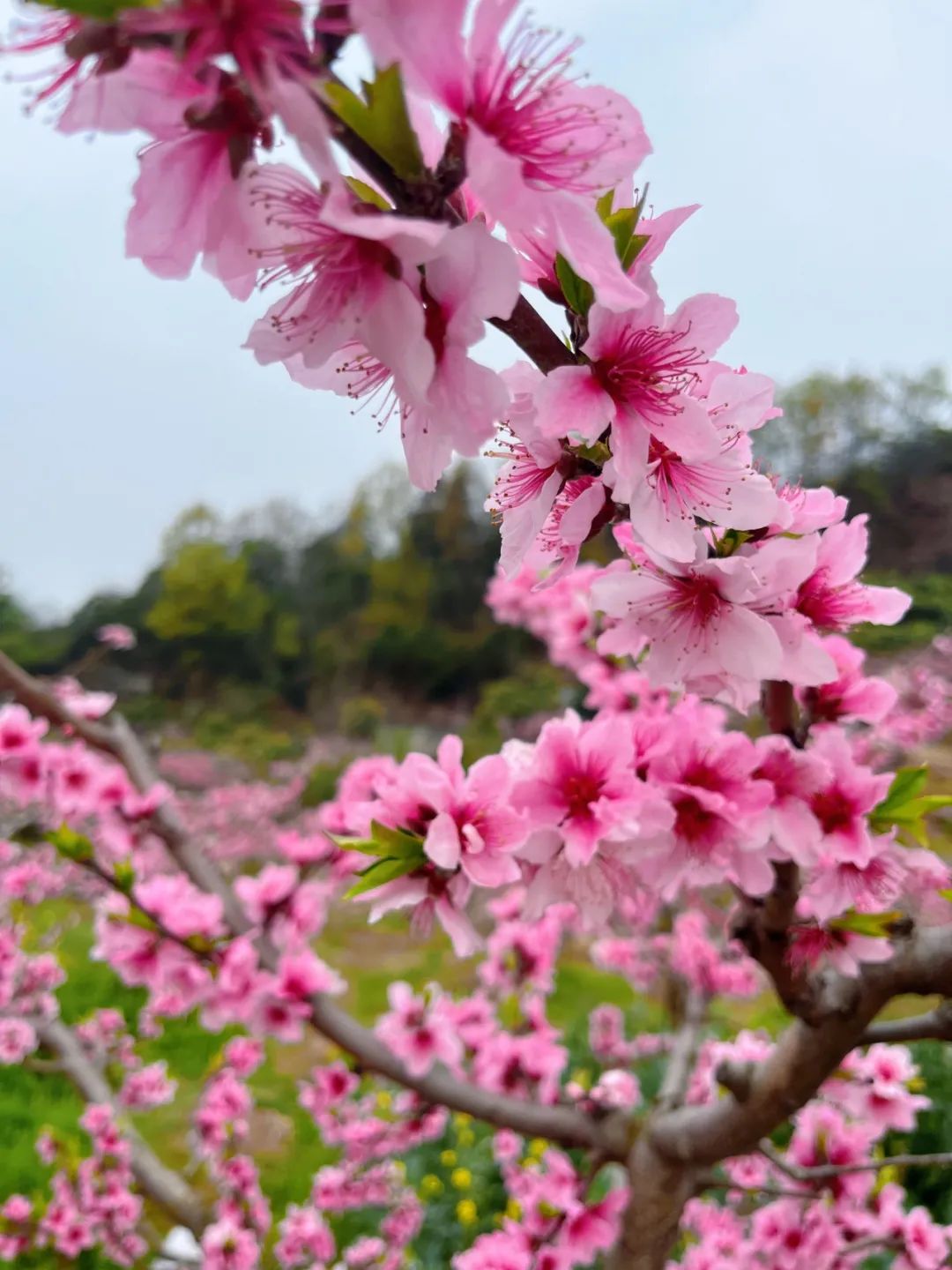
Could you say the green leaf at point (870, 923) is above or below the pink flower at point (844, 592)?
below

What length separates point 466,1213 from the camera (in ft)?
7.19

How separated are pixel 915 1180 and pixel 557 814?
8.26ft

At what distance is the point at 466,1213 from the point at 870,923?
2.06 meters

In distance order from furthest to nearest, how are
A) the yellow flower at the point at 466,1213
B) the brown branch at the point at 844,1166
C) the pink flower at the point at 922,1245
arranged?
the yellow flower at the point at 466,1213 < the pink flower at the point at 922,1245 < the brown branch at the point at 844,1166

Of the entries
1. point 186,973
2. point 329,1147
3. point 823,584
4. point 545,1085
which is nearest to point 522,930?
point 545,1085

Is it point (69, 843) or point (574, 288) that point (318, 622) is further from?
point (574, 288)

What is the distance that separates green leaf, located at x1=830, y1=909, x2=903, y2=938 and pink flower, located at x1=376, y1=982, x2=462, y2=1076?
691mm

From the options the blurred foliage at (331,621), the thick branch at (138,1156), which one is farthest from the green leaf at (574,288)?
the blurred foliage at (331,621)

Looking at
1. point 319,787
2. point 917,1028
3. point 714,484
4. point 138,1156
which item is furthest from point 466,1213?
point 319,787

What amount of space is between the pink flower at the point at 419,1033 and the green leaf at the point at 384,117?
45.2 inches

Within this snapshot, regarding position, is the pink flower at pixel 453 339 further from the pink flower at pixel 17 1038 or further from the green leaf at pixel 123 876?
the pink flower at pixel 17 1038

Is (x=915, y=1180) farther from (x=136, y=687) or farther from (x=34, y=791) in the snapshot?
(x=136, y=687)

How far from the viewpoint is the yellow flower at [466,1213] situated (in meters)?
2.19

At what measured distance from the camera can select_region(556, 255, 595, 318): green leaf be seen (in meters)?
0.42
